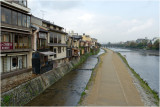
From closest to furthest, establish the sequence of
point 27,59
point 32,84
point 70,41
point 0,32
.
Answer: point 0,32 → point 32,84 → point 27,59 → point 70,41

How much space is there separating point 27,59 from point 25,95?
6.12m

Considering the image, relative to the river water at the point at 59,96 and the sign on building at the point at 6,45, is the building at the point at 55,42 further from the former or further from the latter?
the sign on building at the point at 6,45

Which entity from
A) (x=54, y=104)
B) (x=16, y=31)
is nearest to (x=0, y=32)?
(x=16, y=31)

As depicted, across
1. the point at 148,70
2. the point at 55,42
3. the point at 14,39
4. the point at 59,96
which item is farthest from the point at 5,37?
the point at 148,70

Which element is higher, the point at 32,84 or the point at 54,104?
the point at 32,84

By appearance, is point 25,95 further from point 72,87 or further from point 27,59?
point 72,87

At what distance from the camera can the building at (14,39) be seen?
14.2m

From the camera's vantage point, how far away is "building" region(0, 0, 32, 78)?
14203mm

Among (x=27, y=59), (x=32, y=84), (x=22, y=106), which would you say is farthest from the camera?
(x=27, y=59)

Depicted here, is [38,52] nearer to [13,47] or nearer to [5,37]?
[13,47]

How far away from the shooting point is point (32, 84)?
15969 mm

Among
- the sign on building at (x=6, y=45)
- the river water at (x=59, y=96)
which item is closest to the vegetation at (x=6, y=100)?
the river water at (x=59, y=96)

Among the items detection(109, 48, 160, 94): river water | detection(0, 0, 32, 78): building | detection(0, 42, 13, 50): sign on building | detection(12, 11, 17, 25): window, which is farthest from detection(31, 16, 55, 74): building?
detection(109, 48, 160, 94): river water

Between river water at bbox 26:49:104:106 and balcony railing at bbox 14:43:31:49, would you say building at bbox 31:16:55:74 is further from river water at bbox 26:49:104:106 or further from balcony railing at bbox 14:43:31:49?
river water at bbox 26:49:104:106
